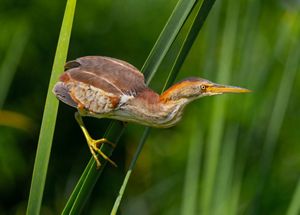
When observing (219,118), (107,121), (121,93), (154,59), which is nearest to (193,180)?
(219,118)

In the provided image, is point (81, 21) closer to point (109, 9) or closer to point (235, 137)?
point (109, 9)

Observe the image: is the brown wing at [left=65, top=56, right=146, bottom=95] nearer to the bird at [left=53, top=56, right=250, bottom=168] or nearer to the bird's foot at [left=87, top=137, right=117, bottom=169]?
the bird at [left=53, top=56, right=250, bottom=168]

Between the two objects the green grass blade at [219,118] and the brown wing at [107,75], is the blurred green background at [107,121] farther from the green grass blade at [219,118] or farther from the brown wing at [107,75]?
the brown wing at [107,75]

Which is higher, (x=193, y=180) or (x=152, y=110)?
(x=152, y=110)

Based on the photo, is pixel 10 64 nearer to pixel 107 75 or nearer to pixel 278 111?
pixel 107 75

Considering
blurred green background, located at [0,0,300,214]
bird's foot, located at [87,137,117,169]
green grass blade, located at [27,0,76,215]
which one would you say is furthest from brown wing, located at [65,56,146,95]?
blurred green background, located at [0,0,300,214]

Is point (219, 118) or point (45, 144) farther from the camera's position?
point (219, 118)

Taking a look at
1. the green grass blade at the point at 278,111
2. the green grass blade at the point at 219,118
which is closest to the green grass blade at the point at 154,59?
the green grass blade at the point at 219,118
